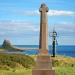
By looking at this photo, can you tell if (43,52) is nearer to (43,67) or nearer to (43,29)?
(43,67)

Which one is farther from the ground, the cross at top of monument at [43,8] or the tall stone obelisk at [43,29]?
the cross at top of monument at [43,8]

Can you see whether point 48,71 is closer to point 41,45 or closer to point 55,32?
point 41,45

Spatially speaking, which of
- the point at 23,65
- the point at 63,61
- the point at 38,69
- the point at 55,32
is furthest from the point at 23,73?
the point at 55,32

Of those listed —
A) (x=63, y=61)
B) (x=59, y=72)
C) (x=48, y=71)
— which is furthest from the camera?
(x=63, y=61)

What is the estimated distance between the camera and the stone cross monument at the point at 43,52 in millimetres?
24641

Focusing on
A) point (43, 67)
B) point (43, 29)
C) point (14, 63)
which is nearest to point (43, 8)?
point (43, 29)

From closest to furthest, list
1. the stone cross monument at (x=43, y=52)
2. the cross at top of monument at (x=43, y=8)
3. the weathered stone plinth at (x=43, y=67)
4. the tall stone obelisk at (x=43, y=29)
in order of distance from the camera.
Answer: the weathered stone plinth at (x=43, y=67)
the stone cross monument at (x=43, y=52)
the tall stone obelisk at (x=43, y=29)
the cross at top of monument at (x=43, y=8)

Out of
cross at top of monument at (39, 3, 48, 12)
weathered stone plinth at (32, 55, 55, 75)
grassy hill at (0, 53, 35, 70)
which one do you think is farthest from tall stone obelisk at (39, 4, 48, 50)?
grassy hill at (0, 53, 35, 70)

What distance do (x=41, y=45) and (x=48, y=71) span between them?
2412 mm

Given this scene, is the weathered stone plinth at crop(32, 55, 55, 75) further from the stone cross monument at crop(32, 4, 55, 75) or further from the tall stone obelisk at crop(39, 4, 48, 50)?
the tall stone obelisk at crop(39, 4, 48, 50)

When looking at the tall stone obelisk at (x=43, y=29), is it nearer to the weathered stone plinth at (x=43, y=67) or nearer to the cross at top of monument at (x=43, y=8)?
the cross at top of monument at (x=43, y=8)

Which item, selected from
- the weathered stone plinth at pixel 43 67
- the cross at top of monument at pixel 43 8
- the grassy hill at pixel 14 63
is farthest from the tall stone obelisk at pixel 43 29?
the grassy hill at pixel 14 63

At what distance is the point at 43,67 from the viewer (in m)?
Answer: 25.1

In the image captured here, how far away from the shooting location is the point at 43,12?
87.0 ft
